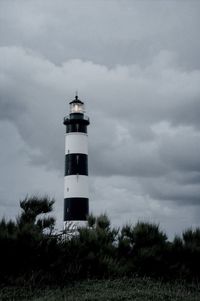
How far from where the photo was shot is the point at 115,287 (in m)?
11.4

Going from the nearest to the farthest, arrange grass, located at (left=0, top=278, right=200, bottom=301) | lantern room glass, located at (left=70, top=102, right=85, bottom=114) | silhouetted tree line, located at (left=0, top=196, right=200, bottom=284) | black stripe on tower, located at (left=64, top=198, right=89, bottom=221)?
grass, located at (left=0, top=278, right=200, bottom=301), silhouetted tree line, located at (left=0, top=196, right=200, bottom=284), black stripe on tower, located at (left=64, top=198, right=89, bottom=221), lantern room glass, located at (left=70, top=102, right=85, bottom=114)

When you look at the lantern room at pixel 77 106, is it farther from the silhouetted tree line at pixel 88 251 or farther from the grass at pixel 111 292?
the grass at pixel 111 292

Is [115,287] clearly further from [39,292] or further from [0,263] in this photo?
[0,263]

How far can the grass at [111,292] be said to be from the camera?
10188 mm

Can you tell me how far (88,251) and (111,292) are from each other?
8.56 feet

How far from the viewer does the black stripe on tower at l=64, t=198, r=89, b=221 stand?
27.8 meters

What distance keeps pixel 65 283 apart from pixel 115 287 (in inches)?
56.6

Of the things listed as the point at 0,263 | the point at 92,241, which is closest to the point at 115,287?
the point at 92,241

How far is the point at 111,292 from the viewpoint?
35.2ft

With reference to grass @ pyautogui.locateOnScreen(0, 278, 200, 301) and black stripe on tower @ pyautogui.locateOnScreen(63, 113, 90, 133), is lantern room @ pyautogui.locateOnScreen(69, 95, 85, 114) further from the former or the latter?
grass @ pyautogui.locateOnScreen(0, 278, 200, 301)

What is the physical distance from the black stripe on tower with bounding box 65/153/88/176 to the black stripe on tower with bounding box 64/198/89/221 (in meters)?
1.67

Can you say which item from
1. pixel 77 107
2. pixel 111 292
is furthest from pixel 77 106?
pixel 111 292

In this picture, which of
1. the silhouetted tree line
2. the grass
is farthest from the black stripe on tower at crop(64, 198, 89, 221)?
the grass

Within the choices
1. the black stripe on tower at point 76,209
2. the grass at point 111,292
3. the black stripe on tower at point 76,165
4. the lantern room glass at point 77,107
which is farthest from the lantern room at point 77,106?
the grass at point 111,292
